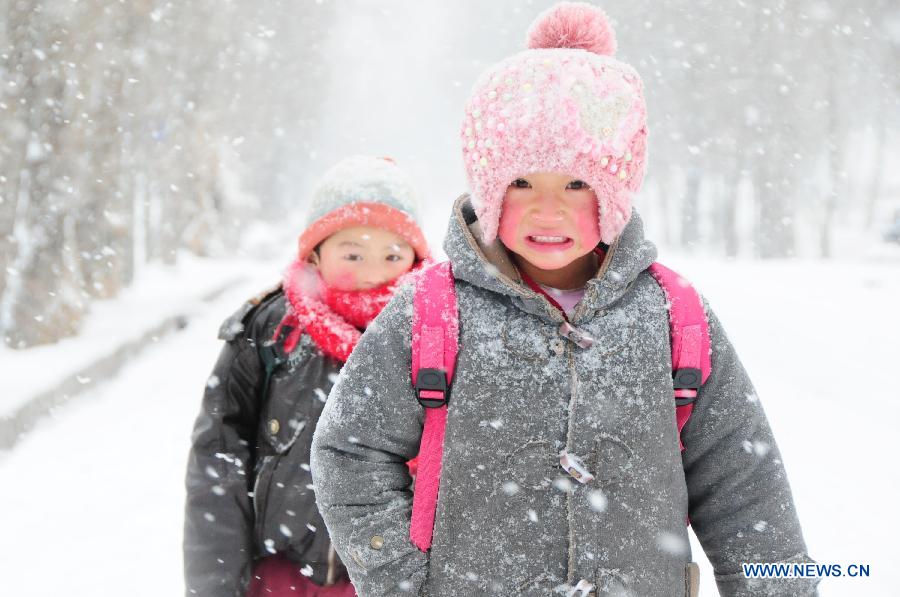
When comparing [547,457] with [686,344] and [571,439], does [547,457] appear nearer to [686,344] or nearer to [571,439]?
[571,439]

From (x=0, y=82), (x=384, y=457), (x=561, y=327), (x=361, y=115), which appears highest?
(x=361, y=115)

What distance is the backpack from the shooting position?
1471mm

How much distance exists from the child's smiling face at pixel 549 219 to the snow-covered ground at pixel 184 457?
265 centimetres

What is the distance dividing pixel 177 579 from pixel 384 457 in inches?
109

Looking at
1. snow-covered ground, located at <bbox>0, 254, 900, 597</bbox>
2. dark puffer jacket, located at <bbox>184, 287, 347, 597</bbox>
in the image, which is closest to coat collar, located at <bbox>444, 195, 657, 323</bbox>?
dark puffer jacket, located at <bbox>184, 287, 347, 597</bbox>

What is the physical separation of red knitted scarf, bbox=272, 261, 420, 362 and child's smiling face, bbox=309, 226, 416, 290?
Answer: 29 millimetres

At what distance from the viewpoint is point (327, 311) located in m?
2.31

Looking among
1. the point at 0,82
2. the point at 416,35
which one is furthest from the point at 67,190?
the point at 416,35

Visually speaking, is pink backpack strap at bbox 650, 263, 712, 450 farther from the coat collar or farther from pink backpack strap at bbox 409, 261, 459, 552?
pink backpack strap at bbox 409, 261, 459, 552

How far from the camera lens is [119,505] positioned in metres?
4.87

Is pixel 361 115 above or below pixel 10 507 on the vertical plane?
above

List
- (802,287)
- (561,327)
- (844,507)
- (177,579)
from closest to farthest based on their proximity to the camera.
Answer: (561,327) → (177,579) → (844,507) → (802,287)

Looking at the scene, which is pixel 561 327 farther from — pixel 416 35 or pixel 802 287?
pixel 416 35

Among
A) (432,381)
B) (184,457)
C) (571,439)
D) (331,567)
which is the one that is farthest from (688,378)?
(184,457)
